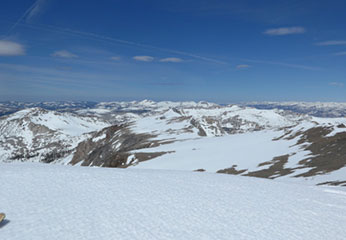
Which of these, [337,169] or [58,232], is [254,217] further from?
[337,169]

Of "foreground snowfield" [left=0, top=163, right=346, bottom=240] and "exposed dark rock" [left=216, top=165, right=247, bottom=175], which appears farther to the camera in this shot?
"exposed dark rock" [left=216, top=165, right=247, bottom=175]

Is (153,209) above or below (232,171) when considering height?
above

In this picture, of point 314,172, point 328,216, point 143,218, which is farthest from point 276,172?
point 143,218

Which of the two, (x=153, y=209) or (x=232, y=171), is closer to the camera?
(x=153, y=209)

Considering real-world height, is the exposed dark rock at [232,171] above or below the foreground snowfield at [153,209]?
below

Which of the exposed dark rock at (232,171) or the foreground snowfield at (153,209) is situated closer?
the foreground snowfield at (153,209)

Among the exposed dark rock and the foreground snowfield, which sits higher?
the foreground snowfield

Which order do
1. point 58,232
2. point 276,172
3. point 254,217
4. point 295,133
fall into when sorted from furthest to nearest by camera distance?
point 295,133 → point 276,172 → point 254,217 → point 58,232

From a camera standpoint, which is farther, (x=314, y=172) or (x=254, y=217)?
(x=314, y=172)
